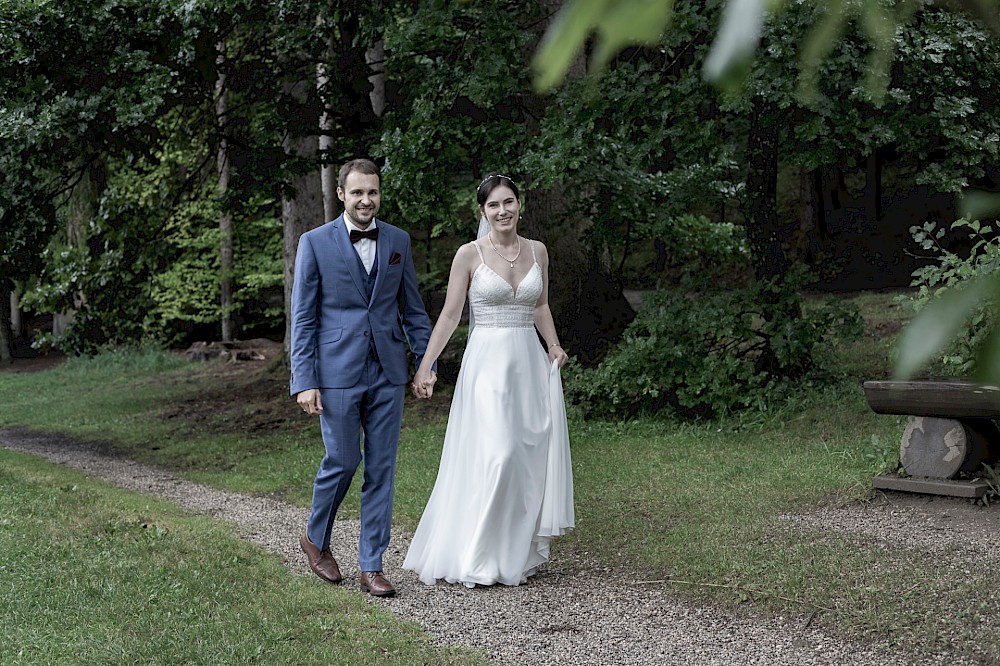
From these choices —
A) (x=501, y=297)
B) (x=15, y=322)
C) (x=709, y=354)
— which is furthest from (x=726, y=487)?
(x=15, y=322)

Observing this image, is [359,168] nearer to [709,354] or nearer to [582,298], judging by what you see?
[709,354]

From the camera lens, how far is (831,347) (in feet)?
37.5

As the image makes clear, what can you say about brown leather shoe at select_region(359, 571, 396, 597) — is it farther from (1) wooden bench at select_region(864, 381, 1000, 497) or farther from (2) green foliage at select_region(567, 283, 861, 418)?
(2) green foliage at select_region(567, 283, 861, 418)

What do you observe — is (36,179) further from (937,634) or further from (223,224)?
(223,224)

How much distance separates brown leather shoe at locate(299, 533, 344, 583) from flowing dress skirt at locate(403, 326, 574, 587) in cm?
46

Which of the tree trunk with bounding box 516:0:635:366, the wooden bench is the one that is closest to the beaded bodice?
the wooden bench

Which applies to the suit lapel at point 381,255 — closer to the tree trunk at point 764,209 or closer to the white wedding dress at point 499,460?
the white wedding dress at point 499,460

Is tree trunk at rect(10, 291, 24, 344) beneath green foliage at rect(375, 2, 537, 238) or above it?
beneath

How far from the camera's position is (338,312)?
5.78m

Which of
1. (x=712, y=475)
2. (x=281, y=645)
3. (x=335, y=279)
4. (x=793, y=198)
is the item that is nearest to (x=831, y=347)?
(x=712, y=475)

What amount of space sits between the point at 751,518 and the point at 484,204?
2731 mm

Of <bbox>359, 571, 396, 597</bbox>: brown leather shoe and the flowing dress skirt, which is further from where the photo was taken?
the flowing dress skirt

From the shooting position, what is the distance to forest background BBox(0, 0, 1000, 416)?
401 inches

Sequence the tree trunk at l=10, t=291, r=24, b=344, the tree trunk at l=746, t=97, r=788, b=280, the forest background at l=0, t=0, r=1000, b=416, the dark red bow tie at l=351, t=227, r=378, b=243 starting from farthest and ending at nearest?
the tree trunk at l=10, t=291, r=24, b=344, the tree trunk at l=746, t=97, r=788, b=280, the forest background at l=0, t=0, r=1000, b=416, the dark red bow tie at l=351, t=227, r=378, b=243
